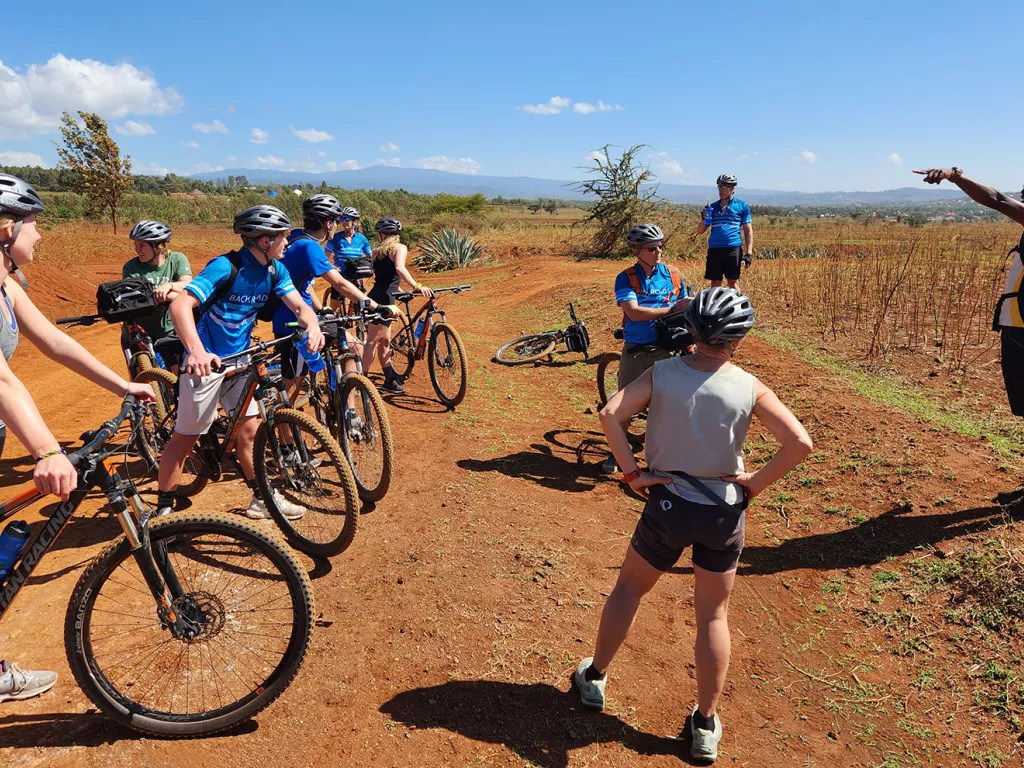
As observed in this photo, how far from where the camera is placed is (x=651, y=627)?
3494 mm

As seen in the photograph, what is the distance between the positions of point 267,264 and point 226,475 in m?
2.13

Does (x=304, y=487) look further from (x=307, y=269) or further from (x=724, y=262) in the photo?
(x=724, y=262)

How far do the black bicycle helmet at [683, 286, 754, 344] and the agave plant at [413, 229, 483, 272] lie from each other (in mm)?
19068

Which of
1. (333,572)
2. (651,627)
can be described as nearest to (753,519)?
(651,627)

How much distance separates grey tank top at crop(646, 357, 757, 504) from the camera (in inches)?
90.9

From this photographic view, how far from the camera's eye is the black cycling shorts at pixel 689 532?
2.35 m

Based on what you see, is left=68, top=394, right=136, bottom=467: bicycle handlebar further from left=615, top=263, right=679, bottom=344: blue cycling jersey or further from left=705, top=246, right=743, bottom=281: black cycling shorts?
left=705, top=246, right=743, bottom=281: black cycling shorts

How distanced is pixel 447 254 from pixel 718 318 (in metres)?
19.3

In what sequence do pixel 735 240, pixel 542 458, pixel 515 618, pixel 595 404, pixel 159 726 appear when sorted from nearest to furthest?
pixel 159 726 < pixel 515 618 < pixel 542 458 < pixel 595 404 < pixel 735 240

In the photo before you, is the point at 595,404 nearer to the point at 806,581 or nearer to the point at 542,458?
the point at 542,458

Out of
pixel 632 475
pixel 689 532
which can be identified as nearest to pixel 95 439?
pixel 632 475

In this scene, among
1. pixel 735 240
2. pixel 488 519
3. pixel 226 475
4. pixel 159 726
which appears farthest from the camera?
pixel 735 240

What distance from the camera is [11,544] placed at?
7.97 ft

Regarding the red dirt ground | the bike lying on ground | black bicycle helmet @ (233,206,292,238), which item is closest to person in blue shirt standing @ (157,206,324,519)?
black bicycle helmet @ (233,206,292,238)
